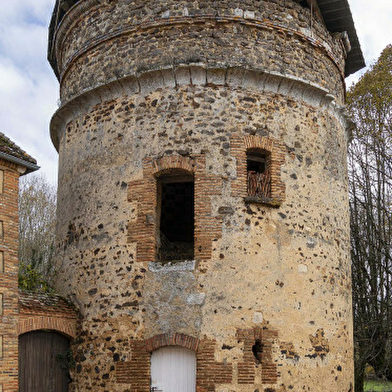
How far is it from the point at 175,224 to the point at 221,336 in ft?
20.3

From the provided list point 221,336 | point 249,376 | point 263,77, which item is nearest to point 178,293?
point 221,336

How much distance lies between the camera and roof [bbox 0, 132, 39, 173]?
10492 mm

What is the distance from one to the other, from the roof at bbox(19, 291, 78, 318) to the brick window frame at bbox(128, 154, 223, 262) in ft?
6.29

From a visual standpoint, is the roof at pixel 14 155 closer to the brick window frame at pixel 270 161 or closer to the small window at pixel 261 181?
the brick window frame at pixel 270 161

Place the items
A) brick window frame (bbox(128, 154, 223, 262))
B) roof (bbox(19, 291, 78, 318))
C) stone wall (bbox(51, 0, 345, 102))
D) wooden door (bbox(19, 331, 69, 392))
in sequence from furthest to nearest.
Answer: stone wall (bbox(51, 0, 345, 102)), brick window frame (bbox(128, 154, 223, 262)), wooden door (bbox(19, 331, 69, 392)), roof (bbox(19, 291, 78, 318))

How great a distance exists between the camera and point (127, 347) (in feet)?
37.1

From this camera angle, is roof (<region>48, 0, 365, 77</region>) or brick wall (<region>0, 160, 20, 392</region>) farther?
roof (<region>48, 0, 365, 77</region>)

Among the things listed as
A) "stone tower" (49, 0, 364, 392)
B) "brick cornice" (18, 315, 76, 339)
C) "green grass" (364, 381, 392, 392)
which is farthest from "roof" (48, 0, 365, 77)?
"green grass" (364, 381, 392, 392)

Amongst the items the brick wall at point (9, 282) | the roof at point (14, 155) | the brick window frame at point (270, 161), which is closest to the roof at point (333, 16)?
the brick window frame at point (270, 161)

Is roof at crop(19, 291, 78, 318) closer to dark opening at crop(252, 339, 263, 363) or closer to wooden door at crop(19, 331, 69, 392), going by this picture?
wooden door at crop(19, 331, 69, 392)

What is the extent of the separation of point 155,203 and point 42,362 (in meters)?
3.88

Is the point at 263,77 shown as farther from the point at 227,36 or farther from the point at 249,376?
the point at 249,376

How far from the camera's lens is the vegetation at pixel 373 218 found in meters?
21.4

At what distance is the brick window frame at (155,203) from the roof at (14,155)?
84.7 inches
